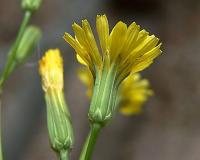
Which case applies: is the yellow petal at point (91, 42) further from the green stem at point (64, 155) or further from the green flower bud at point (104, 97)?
the green stem at point (64, 155)

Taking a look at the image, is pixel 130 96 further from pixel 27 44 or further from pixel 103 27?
pixel 103 27

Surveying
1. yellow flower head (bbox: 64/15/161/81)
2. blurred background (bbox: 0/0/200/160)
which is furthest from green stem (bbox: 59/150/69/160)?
blurred background (bbox: 0/0/200/160)

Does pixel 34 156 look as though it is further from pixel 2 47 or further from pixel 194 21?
pixel 194 21

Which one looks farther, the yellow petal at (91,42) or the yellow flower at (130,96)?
the yellow flower at (130,96)

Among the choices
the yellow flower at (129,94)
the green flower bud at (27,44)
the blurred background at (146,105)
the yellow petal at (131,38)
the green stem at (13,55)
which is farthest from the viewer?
the blurred background at (146,105)

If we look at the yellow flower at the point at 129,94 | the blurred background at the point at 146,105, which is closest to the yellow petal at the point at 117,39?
the yellow flower at the point at 129,94

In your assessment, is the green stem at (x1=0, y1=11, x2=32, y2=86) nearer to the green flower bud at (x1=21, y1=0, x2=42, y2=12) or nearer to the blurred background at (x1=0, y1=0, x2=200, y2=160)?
→ the green flower bud at (x1=21, y1=0, x2=42, y2=12)
